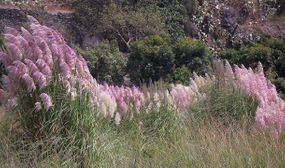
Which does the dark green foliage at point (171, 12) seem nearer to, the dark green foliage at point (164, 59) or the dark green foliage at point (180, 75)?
the dark green foliage at point (164, 59)

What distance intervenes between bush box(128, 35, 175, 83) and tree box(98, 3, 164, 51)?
3.05 m

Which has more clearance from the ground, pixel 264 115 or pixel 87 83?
pixel 87 83

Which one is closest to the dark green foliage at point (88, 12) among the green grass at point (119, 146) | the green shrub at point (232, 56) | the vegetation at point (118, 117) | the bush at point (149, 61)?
the bush at point (149, 61)

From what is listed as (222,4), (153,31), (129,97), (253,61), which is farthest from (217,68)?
(222,4)

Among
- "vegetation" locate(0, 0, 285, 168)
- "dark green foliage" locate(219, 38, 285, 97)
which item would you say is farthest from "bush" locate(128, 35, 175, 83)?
"vegetation" locate(0, 0, 285, 168)

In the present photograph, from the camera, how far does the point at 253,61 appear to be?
17188mm

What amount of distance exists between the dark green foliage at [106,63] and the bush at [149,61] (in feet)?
1.58

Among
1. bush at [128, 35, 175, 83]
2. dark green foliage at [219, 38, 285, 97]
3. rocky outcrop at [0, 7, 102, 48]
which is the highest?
dark green foliage at [219, 38, 285, 97]

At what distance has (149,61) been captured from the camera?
18.0 meters

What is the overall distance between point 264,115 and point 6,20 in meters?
14.2

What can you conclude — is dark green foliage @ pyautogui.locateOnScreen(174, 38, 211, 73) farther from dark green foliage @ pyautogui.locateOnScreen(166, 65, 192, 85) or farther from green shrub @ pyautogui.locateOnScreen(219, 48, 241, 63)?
green shrub @ pyautogui.locateOnScreen(219, 48, 241, 63)

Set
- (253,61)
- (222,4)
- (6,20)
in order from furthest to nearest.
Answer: (222,4)
(6,20)
(253,61)

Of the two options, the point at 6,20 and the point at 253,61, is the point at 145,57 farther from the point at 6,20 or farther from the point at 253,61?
the point at 6,20

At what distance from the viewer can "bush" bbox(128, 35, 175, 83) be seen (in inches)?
698
